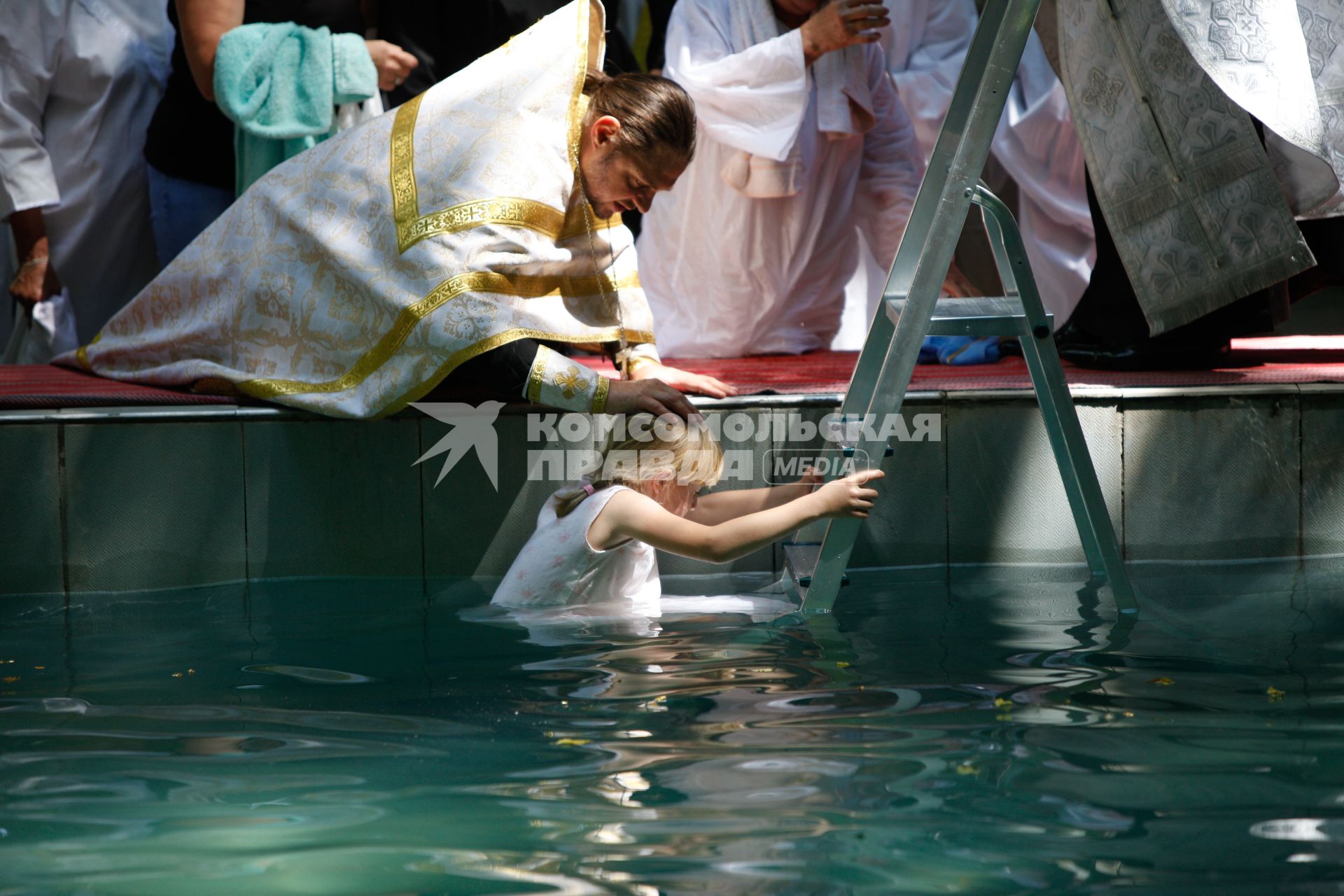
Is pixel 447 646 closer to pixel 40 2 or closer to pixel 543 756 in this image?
pixel 543 756

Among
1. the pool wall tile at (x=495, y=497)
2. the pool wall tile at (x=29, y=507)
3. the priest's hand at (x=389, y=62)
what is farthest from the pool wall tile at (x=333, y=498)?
the priest's hand at (x=389, y=62)

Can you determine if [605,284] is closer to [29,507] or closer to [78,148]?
[29,507]

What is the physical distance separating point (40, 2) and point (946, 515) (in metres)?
→ 3.36

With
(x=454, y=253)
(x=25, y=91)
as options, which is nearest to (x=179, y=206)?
(x=25, y=91)

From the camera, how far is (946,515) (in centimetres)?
358

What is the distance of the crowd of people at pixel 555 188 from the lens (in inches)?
129

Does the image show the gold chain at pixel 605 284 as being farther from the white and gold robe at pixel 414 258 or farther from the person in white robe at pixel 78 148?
the person in white robe at pixel 78 148

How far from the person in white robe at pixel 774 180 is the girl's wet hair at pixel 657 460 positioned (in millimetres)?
1705

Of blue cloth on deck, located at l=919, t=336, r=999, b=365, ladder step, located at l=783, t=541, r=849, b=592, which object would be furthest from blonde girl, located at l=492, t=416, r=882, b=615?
blue cloth on deck, located at l=919, t=336, r=999, b=365

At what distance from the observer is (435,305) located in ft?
10.8

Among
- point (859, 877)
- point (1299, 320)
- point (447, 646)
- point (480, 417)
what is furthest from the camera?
point (1299, 320)

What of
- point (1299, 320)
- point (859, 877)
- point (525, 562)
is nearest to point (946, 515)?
point (525, 562)

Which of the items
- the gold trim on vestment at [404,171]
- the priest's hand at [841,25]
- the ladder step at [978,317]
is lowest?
the ladder step at [978,317]

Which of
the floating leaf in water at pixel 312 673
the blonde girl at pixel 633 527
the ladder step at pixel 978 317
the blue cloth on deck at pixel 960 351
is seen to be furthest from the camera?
the blue cloth on deck at pixel 960 351
